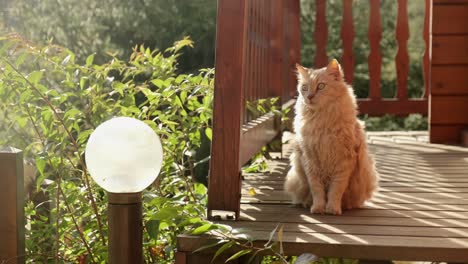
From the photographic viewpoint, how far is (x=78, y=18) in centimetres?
634

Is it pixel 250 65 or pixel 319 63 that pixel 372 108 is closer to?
pixel 319 63

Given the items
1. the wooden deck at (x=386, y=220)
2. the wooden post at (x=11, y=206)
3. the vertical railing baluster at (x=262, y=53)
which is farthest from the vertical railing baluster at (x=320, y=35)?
the wooden post at (x=11, y=206)

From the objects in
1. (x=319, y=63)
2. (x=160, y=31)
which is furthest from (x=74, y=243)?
(x=160, y=31)

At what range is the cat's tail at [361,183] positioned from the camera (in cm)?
255

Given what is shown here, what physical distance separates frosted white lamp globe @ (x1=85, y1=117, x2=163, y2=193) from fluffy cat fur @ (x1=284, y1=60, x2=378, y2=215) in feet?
2.83

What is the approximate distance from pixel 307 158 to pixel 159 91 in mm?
679

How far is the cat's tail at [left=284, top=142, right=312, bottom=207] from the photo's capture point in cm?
263

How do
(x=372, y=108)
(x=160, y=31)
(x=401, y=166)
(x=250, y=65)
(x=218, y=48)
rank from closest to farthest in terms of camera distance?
(x=218, y=48) < (x=250, y=65) < (x=401, y=166) < (x=372, y=108) < (x=160, y=31)

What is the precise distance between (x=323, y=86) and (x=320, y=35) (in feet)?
10.3

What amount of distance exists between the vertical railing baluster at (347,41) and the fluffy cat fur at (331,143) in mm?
2858

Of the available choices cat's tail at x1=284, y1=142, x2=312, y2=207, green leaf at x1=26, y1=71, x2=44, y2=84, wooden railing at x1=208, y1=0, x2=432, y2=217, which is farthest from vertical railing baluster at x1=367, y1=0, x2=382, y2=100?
green leaf at x1=26, y1=71, x2=44, y2=84

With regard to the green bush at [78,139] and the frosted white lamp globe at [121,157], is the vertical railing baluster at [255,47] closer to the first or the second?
the green bush at [78,139]

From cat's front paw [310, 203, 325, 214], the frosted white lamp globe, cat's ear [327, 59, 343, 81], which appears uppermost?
cat's ear [327, 59, 343, 81]

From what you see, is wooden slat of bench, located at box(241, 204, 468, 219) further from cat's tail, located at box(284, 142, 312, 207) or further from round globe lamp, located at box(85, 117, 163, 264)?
round globe lamp, located at box(85, 117, 163, 264)
